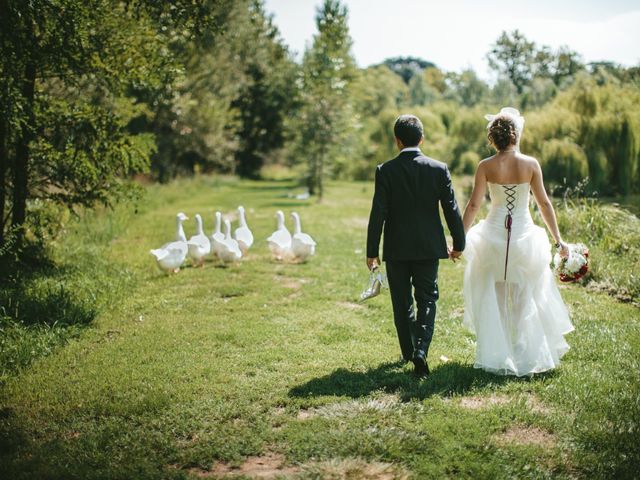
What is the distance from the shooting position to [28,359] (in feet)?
19.6

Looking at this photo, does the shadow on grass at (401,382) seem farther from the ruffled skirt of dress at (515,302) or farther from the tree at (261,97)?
the tree at (261,97)

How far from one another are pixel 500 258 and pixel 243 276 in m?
5.60

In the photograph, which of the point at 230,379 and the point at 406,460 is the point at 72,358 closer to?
the point at 230,379

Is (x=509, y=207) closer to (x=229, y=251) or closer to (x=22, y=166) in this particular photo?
(x=229, y=251)

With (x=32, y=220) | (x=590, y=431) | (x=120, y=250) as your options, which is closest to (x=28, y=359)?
(x=32, y=220)

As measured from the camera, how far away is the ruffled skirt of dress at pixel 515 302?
212 inches

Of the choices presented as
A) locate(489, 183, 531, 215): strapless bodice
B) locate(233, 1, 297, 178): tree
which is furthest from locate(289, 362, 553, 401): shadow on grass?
locate(233, 1, 297, 178): tree

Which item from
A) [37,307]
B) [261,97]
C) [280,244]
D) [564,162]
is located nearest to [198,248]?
[280,244]

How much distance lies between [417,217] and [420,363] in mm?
1406

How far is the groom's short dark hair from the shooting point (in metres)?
5.33

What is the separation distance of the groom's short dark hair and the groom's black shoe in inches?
79.3

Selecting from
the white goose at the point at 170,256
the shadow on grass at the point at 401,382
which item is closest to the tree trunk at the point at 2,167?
the white goose at the point at 170,256

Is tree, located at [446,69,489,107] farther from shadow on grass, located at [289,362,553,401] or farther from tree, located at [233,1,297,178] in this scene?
shadow on grass, located at [289,362,553,401]

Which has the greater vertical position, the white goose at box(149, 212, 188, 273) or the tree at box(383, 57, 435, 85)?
the tree at box(383, 57, 435, 85)
